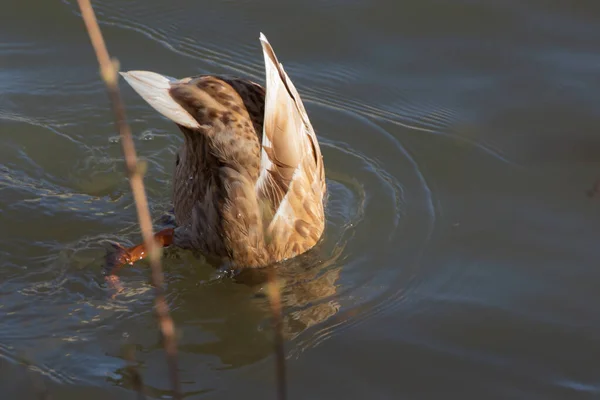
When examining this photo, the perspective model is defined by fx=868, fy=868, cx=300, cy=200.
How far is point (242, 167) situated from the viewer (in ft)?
14.0

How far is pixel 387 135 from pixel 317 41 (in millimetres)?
1200

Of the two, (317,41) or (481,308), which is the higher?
(317,41)

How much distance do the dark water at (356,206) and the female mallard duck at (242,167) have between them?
0.61ft

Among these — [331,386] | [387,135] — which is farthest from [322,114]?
[331,386]

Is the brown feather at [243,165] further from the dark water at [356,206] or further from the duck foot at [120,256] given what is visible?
the dark water at [356,206]

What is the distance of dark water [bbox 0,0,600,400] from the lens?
12.5ft

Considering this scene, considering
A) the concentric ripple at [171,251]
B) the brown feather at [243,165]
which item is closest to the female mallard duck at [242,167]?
the brown feather at [243,165]

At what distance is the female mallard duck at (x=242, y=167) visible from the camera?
415 centimetres

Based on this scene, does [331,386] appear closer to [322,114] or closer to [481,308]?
[481,308]

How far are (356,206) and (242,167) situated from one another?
1119 millimetres

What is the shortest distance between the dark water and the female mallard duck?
187mm

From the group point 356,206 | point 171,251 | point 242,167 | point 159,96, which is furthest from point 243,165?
point 356,206

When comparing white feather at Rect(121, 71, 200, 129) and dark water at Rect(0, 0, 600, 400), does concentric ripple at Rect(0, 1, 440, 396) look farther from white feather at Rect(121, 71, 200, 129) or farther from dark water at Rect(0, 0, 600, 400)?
white feather at Rect(121, 71, 200, 129)

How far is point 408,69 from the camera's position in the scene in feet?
20.6
